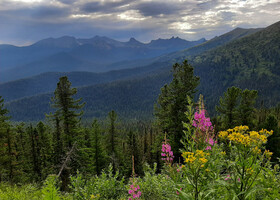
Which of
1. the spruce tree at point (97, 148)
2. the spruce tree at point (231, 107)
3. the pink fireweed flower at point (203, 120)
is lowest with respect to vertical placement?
the spruce tree at point (97, 148)

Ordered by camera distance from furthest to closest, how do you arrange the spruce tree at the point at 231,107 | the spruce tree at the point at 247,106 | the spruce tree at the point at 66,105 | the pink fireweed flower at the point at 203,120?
the spruce tree at the point at 231,107 < the spruce tree at the point at 247,106 < the spruce tree at the point at 66,105 < the pink fireweed flower at the point at 203,120

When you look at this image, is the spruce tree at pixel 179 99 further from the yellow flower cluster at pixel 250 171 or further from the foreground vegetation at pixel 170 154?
the yellow flower cluster at pixel 250 171

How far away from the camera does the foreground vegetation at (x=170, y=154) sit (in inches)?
118

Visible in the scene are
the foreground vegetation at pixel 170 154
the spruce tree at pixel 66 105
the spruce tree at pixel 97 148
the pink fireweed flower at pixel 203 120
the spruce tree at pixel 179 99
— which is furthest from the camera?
the spruce tree at pixel 97 148

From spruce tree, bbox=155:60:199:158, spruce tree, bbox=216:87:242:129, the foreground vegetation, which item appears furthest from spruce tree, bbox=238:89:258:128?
spruce tree, bbox=155:60:199:158

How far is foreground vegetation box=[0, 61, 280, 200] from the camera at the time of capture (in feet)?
9.81

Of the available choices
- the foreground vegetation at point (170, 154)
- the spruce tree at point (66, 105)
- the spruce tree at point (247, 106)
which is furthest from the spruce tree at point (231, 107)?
the spruce tree at point (66, 105)

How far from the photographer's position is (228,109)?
78.4 feet

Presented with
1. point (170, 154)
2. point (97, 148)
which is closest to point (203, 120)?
point (170, 154)

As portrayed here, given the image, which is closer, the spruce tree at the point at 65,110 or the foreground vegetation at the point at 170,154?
the foreground vegetation at the point at 170,154

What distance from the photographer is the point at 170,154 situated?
4.66 metres

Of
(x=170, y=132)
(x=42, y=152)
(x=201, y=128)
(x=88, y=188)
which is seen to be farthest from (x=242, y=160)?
(x=42, y=152)

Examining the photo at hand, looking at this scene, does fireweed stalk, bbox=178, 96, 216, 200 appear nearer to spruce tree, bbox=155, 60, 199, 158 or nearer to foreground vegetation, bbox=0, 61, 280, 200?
foreground vegetation, bbox=0, 61, 280, 200

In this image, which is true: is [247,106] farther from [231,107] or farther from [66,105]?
[66,105]
